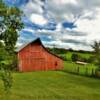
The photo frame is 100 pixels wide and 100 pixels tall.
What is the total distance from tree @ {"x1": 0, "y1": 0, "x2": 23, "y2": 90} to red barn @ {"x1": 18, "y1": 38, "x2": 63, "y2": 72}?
46296 mm

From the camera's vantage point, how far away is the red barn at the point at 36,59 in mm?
66375

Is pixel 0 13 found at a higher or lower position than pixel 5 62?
higher

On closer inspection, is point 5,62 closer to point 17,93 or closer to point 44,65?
point 17,93

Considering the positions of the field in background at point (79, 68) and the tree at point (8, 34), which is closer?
the tree at point (8, 34)

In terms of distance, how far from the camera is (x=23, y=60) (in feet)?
218

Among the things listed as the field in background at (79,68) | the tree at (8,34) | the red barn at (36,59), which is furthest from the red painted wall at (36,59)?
the tree at (8,34)

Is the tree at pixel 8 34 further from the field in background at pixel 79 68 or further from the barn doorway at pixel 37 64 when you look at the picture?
the barn doorway at pixel 37 64

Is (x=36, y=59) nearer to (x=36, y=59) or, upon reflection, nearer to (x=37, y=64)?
(x=36, y=59)

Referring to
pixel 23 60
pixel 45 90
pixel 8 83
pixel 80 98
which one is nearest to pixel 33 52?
pixel 23 60

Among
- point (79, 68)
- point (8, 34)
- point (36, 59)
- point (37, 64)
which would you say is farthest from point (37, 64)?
point (8, 34)

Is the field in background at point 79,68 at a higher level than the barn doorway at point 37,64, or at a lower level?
lower

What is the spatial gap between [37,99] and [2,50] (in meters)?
11.8

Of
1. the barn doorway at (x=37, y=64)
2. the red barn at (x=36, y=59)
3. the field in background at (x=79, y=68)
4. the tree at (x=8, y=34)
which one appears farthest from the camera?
the barn doorway at (x=37, y=64)

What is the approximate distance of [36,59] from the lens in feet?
224
